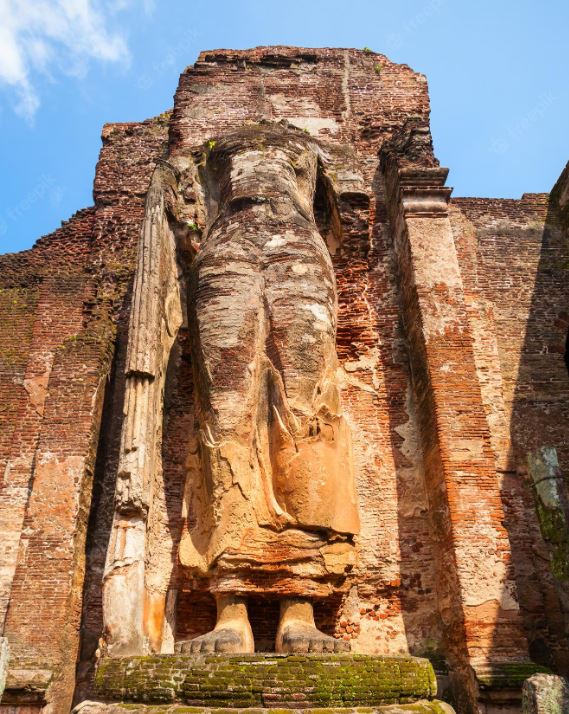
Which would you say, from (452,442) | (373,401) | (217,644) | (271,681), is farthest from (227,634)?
(373,401)

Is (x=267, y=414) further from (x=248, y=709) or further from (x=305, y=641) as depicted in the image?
(x=248, y=709)

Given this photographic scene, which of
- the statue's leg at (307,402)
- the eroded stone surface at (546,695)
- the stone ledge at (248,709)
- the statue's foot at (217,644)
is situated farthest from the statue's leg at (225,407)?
the eroded stone surface at (546,695)

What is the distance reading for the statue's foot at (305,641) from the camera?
3.85m

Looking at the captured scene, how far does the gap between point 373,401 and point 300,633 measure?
2571 millimetres

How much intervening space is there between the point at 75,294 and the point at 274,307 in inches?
164

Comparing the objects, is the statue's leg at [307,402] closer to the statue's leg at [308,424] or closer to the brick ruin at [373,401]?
the statue's leg at [308,424]

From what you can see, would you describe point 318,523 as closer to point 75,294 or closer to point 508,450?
point 508,450

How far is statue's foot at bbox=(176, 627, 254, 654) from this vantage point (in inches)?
151

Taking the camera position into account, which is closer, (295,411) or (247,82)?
(295,411)

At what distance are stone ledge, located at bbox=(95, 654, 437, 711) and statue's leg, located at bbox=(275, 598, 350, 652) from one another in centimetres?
29

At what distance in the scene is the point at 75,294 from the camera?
27.4 ft

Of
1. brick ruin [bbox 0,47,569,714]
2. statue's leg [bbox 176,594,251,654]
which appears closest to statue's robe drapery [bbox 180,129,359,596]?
statue's leg [bbox 176,594,251,654]

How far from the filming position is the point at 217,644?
3.86 metres

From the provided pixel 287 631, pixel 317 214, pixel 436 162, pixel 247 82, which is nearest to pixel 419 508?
pixel 287 631
